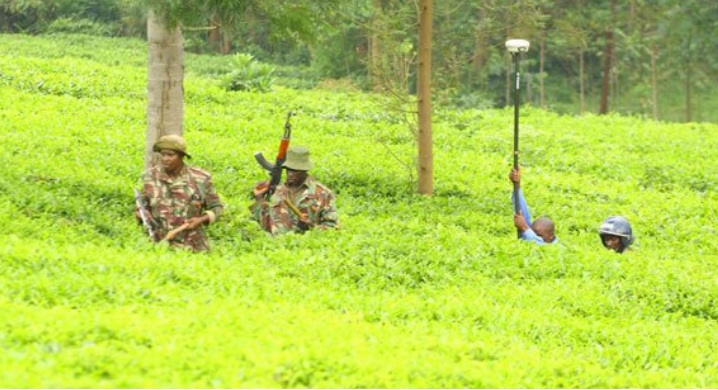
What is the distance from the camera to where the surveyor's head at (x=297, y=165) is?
1165 centimetres

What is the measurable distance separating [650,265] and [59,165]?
709 centimetres

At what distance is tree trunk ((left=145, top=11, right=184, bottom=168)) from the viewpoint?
41.9ft

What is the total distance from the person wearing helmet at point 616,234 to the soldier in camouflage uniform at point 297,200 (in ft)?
10.3

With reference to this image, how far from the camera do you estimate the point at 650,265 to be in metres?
11.7

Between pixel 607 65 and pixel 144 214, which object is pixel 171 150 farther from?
pixel 607 65

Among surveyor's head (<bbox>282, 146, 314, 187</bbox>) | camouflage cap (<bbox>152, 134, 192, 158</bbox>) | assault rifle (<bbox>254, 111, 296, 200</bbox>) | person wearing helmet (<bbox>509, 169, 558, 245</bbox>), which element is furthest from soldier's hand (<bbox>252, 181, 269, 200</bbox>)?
person wearing helmet (<bbox>509, 169, 558, 245</bbox>)

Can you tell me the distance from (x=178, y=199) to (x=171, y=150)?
1.51 feet

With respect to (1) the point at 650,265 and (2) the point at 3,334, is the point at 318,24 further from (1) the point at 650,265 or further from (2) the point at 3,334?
(2) the point at 3,334

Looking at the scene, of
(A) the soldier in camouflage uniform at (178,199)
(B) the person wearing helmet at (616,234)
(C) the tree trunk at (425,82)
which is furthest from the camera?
(C) the tree trunk at (425,82)

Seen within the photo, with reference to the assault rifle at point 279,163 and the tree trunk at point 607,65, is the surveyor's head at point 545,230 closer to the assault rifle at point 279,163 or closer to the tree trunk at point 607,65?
the assault rifle at point 279,163

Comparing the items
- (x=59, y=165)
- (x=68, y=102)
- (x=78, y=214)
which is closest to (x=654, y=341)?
(x=78, y=214)

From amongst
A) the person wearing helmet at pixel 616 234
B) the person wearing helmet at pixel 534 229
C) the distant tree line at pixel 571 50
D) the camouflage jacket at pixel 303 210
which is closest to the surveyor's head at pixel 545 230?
the person wearing helmet at pixel 534 229

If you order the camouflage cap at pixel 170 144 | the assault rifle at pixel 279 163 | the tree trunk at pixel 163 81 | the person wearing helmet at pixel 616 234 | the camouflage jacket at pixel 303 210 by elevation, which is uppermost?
the tree trunk at pixel 163 81

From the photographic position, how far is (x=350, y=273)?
10336 mm
